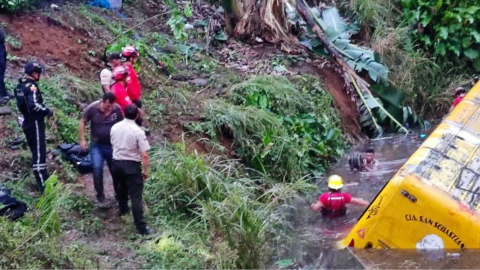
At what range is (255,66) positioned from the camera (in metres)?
14.5

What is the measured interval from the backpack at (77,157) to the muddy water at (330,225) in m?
2.94

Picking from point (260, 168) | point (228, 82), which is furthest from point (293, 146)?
point (228, 82)

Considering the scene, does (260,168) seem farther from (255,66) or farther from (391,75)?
(391,75)

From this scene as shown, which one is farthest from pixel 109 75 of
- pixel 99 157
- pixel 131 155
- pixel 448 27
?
pixel 448 27

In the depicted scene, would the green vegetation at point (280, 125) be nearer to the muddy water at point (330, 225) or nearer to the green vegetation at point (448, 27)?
the muddy water at point (330, 225)

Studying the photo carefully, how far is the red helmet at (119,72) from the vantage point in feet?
28.6

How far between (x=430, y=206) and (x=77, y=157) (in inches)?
193

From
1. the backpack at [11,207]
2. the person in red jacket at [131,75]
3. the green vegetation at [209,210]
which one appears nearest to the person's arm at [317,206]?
the green vegetation at [209,210]

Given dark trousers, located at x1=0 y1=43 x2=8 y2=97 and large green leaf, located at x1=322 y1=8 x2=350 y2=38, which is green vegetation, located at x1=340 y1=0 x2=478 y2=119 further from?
dark trousers, located at x1=0 y1=43 x2=8 y2=97

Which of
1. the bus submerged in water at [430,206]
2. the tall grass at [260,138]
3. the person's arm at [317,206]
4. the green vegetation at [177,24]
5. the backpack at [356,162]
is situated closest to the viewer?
the bus submerged in water at [430,206]

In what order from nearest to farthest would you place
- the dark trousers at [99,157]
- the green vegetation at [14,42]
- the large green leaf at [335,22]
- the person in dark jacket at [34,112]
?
the person in dark jacket at [34,112], the dark trousers at [99,157], the green vegetation at [14,42], the large green leaf at [335,22]

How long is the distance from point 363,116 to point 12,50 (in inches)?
290

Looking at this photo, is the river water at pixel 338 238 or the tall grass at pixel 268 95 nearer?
the river water at pixel 338 238

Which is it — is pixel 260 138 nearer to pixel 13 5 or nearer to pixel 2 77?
pixel 2 77
